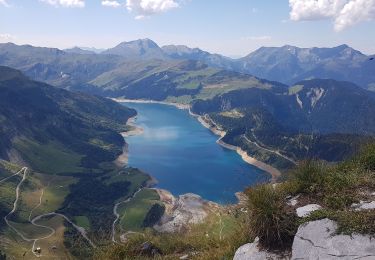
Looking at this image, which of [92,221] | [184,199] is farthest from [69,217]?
[184,199]

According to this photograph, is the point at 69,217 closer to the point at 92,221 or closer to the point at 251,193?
the point at 92,221

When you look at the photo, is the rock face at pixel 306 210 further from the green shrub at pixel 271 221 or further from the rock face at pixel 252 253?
the rock face at pixel 252 253

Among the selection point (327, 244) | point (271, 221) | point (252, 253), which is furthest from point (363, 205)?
point (252, 253)

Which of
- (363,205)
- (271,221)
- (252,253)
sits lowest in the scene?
(252,253)

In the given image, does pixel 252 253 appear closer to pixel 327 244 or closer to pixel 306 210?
pixel 306 210

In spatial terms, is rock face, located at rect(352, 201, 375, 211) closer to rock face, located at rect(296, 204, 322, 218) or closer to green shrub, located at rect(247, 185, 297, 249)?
rock face, located at rect(296, 204, 322, 218)

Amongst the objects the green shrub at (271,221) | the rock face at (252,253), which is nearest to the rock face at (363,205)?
the green shrub at (271,221)

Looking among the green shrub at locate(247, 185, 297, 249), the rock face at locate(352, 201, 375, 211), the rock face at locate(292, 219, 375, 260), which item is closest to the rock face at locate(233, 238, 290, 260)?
the green shrub at locate(247, 185, 297, 249)
